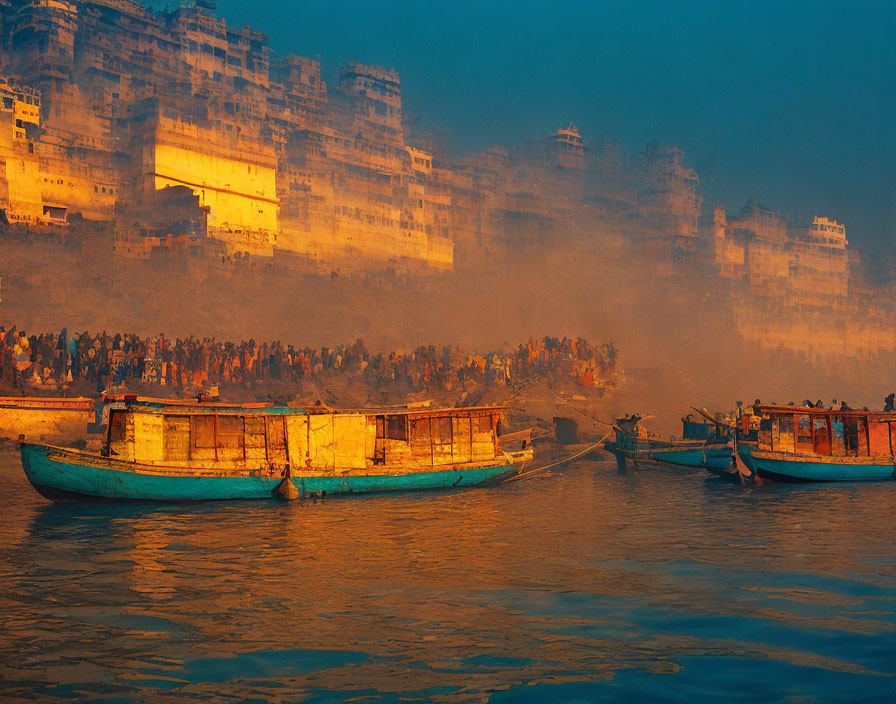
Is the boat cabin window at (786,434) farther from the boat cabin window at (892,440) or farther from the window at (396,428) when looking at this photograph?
the window at (396,428)

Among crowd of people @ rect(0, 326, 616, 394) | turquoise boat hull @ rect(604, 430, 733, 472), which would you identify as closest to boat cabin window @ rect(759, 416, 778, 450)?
turquoise boat hull @ rect(604, 430, 733, 472)

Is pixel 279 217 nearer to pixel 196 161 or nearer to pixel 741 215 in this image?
pixel 196 161

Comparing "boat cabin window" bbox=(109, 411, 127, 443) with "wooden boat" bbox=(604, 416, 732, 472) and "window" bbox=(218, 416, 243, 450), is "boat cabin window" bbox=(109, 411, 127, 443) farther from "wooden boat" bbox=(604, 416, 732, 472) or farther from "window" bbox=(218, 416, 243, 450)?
"wooden boat" bbox=(604, 416, 732, 472)

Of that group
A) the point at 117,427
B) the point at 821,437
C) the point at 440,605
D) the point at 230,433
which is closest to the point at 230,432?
the point at 230,433

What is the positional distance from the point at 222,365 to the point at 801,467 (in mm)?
25812

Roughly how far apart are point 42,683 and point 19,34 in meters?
69.7

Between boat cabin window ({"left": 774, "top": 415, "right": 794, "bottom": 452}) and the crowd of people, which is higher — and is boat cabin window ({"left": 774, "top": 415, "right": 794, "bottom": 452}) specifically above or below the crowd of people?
below

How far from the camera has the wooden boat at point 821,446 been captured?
27.6 m

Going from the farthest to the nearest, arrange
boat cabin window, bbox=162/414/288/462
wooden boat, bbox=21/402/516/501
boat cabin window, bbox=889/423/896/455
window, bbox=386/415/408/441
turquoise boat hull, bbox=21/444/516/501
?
boat cabin window, bbox=889/423/896/455 → window, bbox=386/415/408/441 → boat cabin window, bbox=162/414/288/462 → wooden boat, bbox=21/402/516/501 → turquoise boat hull, bbox=21/444/516/501

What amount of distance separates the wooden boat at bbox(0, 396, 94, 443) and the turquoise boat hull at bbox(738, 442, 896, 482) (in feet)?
80.4

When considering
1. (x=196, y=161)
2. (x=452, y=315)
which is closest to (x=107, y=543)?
(x=196, y=161)

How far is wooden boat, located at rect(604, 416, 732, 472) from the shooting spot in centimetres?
2853

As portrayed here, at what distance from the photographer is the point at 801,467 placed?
90.1 ft

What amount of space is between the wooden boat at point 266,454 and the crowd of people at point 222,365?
11599mm
